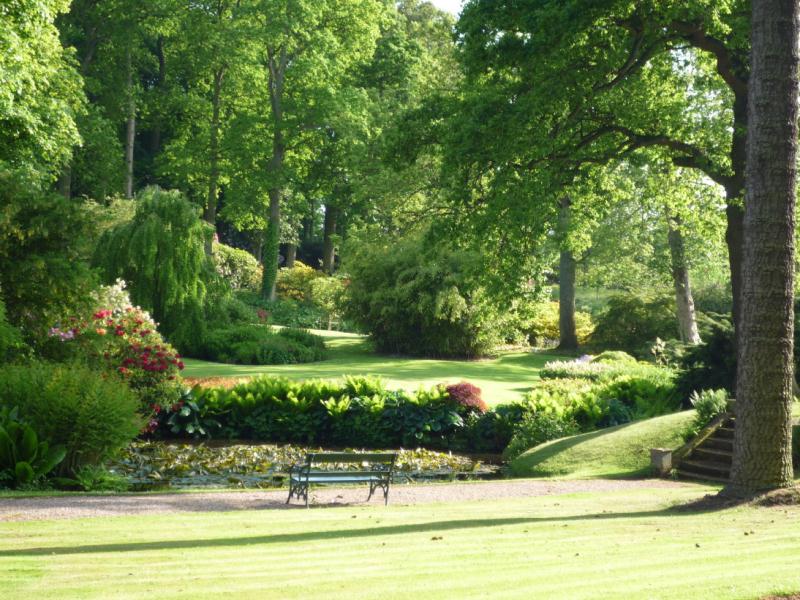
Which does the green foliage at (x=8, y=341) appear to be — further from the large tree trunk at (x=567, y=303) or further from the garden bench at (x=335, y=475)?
the large tree trunk at (x=567, y=303)

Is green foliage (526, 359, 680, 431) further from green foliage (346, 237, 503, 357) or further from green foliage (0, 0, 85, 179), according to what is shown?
green foliage (0, 0, 85, 179)

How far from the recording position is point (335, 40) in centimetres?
4088

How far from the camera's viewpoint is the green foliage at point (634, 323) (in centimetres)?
3572

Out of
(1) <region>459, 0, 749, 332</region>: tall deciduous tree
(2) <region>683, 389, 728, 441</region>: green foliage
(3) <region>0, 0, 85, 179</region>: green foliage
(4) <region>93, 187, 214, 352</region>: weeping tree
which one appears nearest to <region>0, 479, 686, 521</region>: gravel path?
(2) <region>683, 389, 728, 441</region>: green foliage

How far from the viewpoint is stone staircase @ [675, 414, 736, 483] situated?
14023 mm

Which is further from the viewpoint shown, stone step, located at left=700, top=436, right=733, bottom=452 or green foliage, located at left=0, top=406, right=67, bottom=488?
stone step, located at left=700, top=436, right=733, bottom=452

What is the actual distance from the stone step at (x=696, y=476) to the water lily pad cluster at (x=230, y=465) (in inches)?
139

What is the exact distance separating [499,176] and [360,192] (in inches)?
623

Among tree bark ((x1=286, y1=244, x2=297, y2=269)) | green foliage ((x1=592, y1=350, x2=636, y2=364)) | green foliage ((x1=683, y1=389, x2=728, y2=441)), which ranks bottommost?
green foliage ((x1=683, y1=389, x2=728, y2=441))

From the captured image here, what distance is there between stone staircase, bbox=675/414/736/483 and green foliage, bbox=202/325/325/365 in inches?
588

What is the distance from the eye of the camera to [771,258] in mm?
10172

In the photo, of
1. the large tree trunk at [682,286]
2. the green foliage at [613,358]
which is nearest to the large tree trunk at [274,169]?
the green foliage at [613,358]

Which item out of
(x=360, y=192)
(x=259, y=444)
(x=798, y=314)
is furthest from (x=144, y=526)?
(x=360, y=192)

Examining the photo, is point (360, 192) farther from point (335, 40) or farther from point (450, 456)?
point (450, 456)
